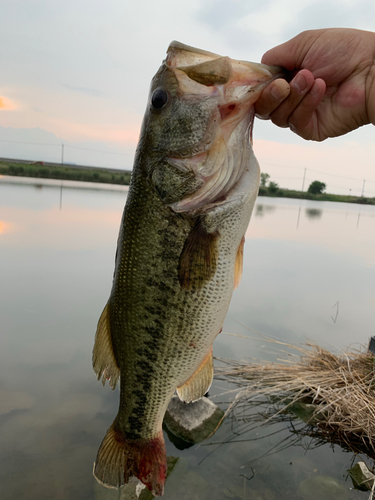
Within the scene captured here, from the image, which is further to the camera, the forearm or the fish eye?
the forearm

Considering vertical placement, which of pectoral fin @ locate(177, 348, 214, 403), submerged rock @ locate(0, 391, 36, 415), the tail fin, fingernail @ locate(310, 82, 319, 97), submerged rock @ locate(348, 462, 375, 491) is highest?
fingernail @ locate(310, 82, 319, 97)

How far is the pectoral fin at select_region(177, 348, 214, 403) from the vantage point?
2152 mm

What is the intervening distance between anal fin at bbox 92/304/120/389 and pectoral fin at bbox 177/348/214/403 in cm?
44

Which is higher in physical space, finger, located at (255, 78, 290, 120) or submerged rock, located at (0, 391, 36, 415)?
finger, located at (255, 78, 290, 120)

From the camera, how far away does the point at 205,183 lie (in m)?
1.96

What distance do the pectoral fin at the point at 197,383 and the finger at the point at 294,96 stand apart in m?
1.66

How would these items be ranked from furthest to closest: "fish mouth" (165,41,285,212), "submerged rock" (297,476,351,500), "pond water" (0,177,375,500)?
1. "pond water" (0,177,375,500)
2. "submerged rock" (297,476,351,500)
3. "fish mouth" (165,41,285,212)

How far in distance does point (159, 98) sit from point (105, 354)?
1.61 meters

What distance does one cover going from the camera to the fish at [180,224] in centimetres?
189

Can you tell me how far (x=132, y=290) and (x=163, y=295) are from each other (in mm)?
197

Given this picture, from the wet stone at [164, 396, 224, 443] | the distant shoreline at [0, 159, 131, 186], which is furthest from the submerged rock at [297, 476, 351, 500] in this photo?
the distant shoreline at [0, 159, 131, 186]

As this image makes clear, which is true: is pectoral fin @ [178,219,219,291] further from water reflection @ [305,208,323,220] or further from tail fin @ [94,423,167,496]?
water reflection @ [305,208,323,220]

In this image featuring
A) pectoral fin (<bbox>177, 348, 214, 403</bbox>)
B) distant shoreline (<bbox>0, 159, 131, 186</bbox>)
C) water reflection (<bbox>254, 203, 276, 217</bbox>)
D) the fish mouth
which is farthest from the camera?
distant shoreline (<bbox>0, 159, 131, 186</bbox>)

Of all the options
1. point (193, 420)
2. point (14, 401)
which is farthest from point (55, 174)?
point (193, 420)
